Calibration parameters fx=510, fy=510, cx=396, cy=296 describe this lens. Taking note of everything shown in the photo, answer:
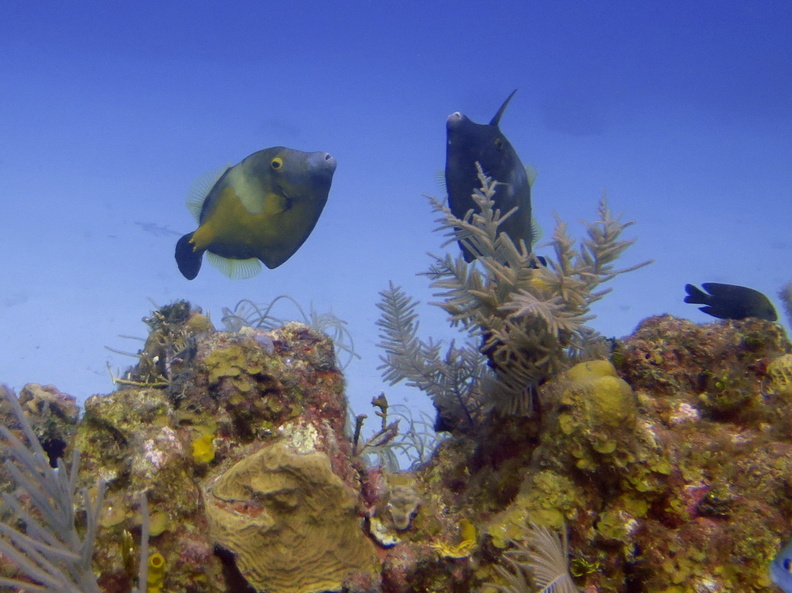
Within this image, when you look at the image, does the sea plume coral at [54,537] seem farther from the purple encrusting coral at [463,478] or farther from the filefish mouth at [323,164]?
the filefish mouth at [323,164]

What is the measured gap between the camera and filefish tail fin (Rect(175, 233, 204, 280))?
14.4ft

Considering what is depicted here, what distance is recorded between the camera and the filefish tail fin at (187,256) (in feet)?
14.4

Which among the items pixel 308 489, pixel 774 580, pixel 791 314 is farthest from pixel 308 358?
pixel 791 314

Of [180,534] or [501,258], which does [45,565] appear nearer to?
[180,534]

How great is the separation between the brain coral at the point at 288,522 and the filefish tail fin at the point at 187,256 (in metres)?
2.26

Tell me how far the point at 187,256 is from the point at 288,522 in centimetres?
269

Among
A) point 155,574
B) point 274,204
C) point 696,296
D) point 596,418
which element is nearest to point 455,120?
point 274,204

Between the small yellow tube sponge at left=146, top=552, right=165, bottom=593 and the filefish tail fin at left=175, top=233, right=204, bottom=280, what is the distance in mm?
2641

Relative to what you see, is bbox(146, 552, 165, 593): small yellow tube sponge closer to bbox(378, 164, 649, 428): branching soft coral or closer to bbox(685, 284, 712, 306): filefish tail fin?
bbox(378, 164, 649, 428): branching soft coral

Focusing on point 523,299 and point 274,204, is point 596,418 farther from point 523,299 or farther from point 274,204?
point 274,204

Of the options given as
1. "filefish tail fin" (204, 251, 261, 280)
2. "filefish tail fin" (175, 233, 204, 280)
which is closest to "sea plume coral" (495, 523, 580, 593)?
"filefish tail fin" (204, 251, 261, 280)

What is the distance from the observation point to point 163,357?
3840 millimetres

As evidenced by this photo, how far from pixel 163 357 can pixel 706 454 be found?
11.6 ft

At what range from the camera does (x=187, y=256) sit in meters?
4.41
